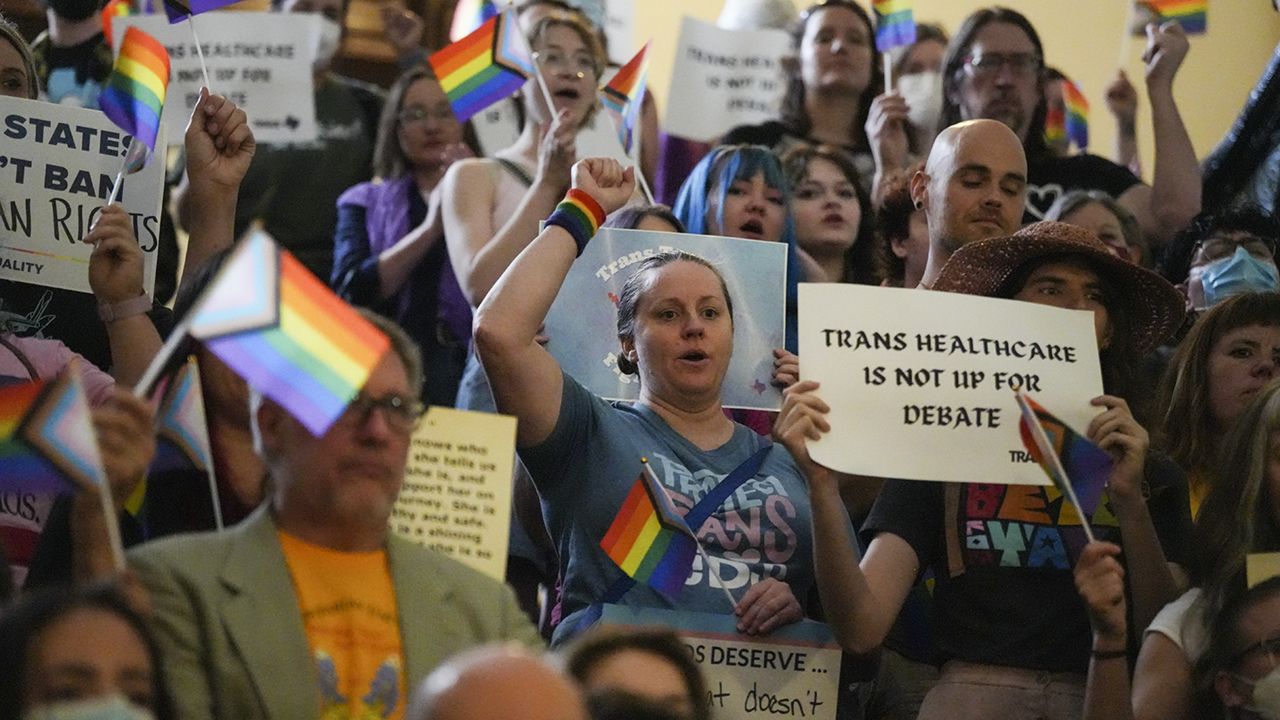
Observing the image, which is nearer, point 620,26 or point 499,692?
point 499,692

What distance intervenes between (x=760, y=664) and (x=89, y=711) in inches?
64.9

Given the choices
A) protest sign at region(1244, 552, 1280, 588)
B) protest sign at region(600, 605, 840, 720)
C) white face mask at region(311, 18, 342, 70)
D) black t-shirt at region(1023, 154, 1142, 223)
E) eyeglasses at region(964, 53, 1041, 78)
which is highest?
eyeglasses at region(964, 53, 1041, 78)

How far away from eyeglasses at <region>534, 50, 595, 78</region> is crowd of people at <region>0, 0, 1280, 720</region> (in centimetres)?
1

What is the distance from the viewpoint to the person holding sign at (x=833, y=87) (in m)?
5.57

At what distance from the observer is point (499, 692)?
2.10 metres

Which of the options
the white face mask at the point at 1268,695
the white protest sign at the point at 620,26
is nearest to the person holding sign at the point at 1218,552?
the white face mask at the point at 1268,695

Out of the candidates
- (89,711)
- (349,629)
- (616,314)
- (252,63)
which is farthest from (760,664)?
(252,63)

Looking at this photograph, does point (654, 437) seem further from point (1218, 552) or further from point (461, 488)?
point (1218, 552)

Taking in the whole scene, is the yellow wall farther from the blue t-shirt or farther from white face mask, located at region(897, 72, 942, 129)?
the blue t-shirt

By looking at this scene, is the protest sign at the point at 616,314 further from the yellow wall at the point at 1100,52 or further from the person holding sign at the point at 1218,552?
the yellow wall at the point at 1100,52

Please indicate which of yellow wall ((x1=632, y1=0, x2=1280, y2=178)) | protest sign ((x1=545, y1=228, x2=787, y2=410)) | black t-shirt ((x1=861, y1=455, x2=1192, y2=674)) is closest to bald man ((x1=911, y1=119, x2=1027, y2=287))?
protest sign ((x1=545, y1=228, x2=787, y2=410))

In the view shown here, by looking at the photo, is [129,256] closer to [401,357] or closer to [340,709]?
[401,357]

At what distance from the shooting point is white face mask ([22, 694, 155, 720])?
2119mm

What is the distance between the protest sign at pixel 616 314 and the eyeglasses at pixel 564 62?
1.17 meters
